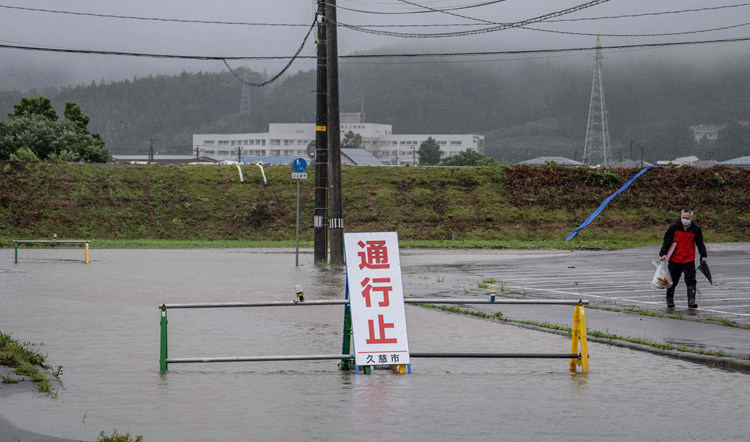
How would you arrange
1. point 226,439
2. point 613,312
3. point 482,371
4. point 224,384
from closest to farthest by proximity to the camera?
point 226,439 → point 224,384 → point 482,371 → point 613,312

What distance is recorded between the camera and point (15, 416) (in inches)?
327

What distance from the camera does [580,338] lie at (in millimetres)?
10930

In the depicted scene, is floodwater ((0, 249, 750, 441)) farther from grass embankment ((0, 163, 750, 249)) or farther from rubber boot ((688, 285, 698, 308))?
grass embankment ((0, 163, 750, 249))

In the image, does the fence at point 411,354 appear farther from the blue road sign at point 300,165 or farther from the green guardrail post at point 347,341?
the blue road sign at point 300,165

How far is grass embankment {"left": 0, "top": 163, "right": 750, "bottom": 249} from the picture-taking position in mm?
50219

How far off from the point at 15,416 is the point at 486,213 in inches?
1800

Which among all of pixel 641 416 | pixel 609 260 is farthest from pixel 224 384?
pixel 609 260

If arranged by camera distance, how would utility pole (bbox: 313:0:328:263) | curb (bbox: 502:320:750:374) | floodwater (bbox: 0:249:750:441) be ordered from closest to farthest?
floodwater (bbox: 0:249:750:441) → curb (bbox: 502:320:750:374) → utility pole (bbox: 313:0:328:263)

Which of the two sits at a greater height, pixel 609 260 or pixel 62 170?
pixel 62 170

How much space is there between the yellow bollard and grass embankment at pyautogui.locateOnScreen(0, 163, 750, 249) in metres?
34.9

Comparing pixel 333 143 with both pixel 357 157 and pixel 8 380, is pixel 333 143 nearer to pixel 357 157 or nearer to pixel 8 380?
pixel 8 380

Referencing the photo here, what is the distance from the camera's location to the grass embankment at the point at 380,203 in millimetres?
50219

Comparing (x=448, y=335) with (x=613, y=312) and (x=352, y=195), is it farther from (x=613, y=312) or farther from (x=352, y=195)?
(x=352, y=195)

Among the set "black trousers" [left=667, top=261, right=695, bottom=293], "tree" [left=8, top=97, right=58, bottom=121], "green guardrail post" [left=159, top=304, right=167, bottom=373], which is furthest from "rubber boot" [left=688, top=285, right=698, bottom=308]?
"tree" [left=8, top=97, right=58, bottom=121]
